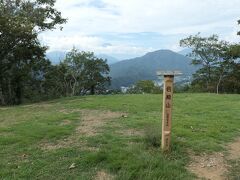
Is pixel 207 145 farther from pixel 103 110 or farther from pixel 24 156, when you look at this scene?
pixel 103 110

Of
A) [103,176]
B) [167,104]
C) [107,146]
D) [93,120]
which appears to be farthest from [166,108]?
[93,120]

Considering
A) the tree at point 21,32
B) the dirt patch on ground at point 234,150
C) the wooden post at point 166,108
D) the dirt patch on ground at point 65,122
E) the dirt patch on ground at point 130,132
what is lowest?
the dirt patch on ground at point 234,150

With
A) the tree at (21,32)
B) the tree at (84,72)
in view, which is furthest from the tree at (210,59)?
the tree at (21,32)

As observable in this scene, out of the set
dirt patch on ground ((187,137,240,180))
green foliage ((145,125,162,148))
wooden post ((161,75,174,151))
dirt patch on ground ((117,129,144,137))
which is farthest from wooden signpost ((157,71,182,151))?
dirt patch on ground ((117,129,144,137))

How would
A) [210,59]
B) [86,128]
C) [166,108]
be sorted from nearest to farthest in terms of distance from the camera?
1. [166,108]
2. [86,128]
3. [210,59]

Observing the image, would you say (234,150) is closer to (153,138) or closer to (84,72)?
(153,138)

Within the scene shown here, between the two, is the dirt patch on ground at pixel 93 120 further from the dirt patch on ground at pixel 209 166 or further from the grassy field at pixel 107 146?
the dirt patch on ground at pixel 209 166

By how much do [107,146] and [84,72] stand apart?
34019mm

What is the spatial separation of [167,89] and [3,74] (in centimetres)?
1936

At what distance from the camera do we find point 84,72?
134 feet

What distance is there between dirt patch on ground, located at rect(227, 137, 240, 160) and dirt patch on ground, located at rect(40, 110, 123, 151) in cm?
253

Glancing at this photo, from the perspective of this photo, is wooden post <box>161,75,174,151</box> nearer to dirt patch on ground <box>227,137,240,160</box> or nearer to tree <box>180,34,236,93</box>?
dirt patch on ground <box>227,137,240,160</box>

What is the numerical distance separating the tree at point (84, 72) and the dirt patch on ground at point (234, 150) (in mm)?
31423

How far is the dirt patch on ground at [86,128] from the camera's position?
7384 mm
